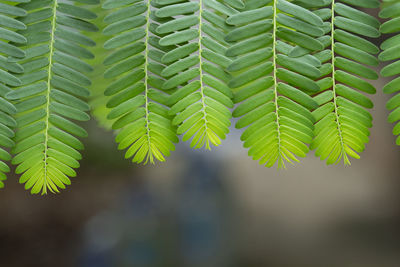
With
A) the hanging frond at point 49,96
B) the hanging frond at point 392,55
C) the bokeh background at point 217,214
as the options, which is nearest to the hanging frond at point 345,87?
the hanging frond at point 392,55

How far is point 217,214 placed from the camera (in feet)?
7.57

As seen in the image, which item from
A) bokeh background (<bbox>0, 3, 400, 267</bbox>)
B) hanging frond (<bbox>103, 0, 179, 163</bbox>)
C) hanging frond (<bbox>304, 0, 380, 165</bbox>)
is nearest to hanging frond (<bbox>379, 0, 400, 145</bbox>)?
hanging frond (<bbox>304, 0, 380, 165</bbox>)

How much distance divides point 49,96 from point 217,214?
210 cm

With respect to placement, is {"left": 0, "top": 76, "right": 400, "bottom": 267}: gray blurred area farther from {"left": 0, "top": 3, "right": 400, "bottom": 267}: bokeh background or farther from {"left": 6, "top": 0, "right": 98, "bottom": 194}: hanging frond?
{"left": 6, "top": 0, "right": 98, "bottom": 194}: hanging frond

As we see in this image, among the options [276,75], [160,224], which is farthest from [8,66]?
[160,224]

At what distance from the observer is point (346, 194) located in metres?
2.33

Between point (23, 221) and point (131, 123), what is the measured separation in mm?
2183

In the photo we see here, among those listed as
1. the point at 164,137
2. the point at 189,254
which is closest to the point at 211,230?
the point at 189,254

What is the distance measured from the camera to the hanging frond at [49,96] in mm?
265

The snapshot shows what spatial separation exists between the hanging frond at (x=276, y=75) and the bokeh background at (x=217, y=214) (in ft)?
6.43

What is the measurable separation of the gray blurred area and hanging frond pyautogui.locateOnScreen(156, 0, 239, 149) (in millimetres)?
1965

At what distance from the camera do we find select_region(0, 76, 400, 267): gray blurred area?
224 centimetres

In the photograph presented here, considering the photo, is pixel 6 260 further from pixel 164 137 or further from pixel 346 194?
pixel 164 137

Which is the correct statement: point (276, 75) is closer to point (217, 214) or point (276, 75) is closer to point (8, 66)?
point (8, 66)
